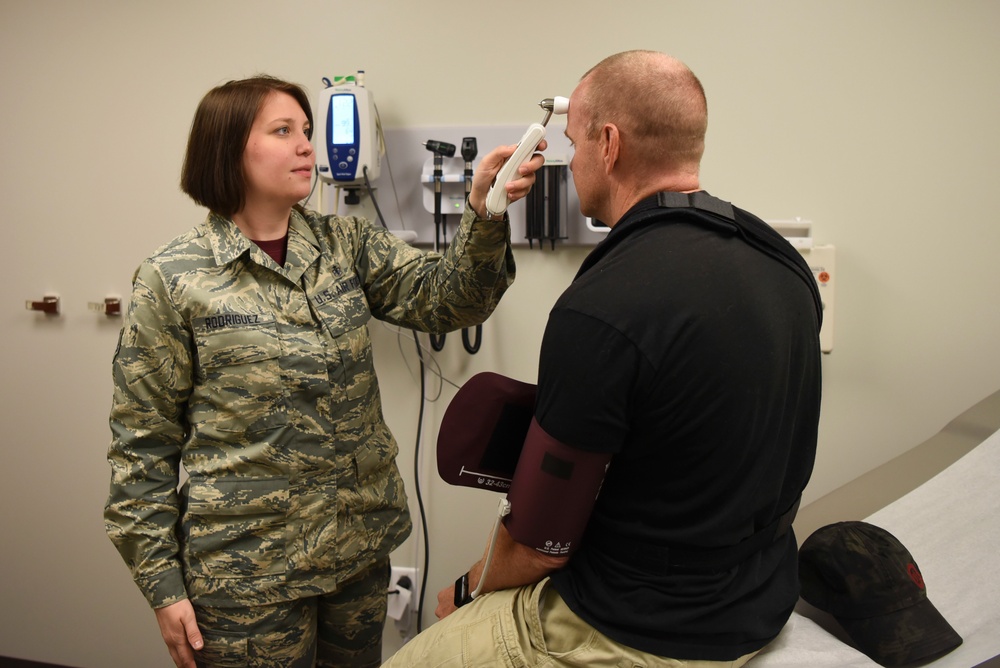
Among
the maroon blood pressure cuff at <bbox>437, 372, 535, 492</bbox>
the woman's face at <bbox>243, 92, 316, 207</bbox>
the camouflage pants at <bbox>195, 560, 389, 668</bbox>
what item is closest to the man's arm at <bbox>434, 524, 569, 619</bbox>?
the maroon blood pressure cuff at <bbox>437, 372, 535, 492</bbox>

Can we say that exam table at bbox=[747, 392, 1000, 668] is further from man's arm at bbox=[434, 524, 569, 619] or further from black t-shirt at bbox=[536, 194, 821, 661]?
man's arm at bbox=[434, 524, 569, 619]

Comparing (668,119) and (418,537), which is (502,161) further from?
(418,537)

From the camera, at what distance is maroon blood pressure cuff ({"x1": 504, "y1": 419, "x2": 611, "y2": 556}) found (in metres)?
0.90

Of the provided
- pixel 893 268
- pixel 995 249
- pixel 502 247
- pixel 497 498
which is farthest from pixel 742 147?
pixel 497 498

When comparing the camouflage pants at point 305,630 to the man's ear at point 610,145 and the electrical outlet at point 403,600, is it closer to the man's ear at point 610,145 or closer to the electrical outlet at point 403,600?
the electrical outlet at point 403,600

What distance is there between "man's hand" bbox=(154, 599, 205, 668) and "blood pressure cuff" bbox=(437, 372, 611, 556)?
2.00 ft

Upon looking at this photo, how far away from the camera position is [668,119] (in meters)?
1.00

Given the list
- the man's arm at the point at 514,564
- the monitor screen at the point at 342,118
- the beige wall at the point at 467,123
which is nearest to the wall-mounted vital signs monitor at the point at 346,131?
the monitor screen at the point at 342,118

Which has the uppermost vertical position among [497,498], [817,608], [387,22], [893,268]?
[387,22]

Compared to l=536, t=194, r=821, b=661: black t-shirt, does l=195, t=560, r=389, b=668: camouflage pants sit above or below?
below

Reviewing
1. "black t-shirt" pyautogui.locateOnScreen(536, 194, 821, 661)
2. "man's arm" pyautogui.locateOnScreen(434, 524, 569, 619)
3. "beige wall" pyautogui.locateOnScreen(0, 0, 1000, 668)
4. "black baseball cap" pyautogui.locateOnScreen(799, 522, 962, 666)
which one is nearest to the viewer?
"black t-shirt" pyautogui.locateOnScreen(536, 194, 821, 661)

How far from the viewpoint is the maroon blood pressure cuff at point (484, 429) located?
41.0 inches

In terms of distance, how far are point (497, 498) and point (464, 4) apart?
1410 millimetres

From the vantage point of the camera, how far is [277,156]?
4.35ft
